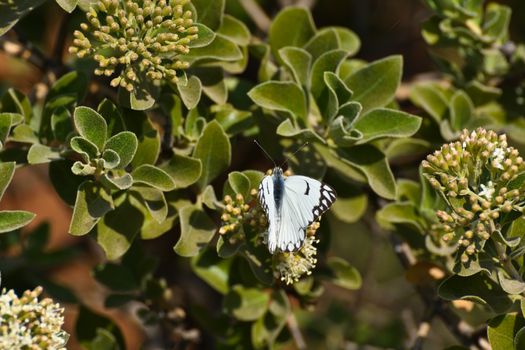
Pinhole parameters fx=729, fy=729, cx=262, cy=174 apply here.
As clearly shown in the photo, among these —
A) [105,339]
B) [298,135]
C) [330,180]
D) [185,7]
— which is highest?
[185,7]

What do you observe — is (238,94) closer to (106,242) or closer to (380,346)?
(106,242)

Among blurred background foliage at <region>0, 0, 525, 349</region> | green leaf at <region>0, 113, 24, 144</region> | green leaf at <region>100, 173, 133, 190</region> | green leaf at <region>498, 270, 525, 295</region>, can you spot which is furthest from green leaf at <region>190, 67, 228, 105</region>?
green leaf at <region>498, 270, 525, 295</region>

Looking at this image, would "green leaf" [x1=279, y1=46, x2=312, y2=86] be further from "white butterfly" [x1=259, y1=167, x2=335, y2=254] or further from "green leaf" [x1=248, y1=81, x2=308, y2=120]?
"white butterfly" [x1=259, y1=167, x2=335, y2=254]

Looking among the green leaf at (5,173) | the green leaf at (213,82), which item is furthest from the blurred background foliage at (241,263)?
the green leaf at (5,173)

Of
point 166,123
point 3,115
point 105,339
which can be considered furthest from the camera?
point 105,339

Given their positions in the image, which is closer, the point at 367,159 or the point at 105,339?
the point at 367,159

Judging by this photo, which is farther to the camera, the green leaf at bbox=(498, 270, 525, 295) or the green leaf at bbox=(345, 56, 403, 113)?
the green leaf at bbox=(345, 56, 403, 113)

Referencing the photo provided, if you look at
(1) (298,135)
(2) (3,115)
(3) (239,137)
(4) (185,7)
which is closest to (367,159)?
(1) (298,135)
